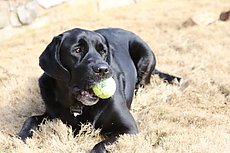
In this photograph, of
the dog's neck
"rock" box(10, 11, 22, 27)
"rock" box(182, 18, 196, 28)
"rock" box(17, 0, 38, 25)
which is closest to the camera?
the dog's neck

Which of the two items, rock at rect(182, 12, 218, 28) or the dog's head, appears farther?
rock at rect(182, 12, 218, 28)

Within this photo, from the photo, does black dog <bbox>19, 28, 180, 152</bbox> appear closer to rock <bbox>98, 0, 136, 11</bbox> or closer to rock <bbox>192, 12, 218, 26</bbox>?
rock <bbox>192, 12, 218, 26</bbox>

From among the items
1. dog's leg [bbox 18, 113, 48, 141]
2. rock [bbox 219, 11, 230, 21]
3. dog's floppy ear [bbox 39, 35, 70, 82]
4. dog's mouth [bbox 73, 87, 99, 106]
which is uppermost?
dog's floppy ear [bbox 39, 35, 70, 82]

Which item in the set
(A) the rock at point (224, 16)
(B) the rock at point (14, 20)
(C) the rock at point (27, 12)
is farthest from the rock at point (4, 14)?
(A) the rock at point (224, 16)

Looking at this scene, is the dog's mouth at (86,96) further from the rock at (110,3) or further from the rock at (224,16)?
the rock at (110,3)

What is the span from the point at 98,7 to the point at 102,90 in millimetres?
5565

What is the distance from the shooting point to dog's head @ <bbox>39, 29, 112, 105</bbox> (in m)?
3.25

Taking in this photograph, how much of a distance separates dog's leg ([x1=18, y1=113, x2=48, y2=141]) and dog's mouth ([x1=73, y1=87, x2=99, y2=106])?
1.59 ft

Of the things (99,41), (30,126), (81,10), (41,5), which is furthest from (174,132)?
(81,10)

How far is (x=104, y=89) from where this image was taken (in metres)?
3.29

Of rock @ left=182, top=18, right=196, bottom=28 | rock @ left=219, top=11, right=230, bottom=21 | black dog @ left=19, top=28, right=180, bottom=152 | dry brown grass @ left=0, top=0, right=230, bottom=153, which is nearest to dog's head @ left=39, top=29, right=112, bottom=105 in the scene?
black dog @ left=19, top=28, right=180, bottom=152

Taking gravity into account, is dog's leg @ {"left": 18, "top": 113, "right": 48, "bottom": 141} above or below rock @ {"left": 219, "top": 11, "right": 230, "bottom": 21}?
above

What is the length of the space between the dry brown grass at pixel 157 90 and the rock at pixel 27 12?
127 mm

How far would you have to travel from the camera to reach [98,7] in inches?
342
